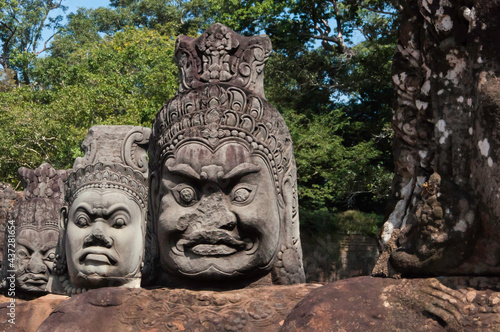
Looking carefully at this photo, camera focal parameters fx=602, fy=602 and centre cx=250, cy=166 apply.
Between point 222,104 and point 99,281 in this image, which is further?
point 99,281

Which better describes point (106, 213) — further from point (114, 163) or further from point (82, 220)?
point (114, 163)

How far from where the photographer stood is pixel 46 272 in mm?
7168

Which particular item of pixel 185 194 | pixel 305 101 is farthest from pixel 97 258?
pixel 305 101

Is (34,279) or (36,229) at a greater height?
(36,229)

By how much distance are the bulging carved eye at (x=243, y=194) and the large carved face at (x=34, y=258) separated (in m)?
3.86

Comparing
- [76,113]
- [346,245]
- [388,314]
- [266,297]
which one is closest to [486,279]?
[388,314]

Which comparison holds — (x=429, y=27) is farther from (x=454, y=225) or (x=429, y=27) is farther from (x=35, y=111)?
(x=35, y=111)

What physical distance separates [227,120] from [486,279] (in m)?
2.62

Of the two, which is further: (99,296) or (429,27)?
(99,296)

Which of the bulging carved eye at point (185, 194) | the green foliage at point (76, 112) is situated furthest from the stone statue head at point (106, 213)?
the green foliage at point (76, 112)

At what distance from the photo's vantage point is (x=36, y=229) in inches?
286

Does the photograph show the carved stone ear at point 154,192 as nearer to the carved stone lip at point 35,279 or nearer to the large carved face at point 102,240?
the large carved face at point 102,240

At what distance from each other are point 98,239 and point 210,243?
1.79m

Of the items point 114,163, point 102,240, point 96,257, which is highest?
point 114,163
